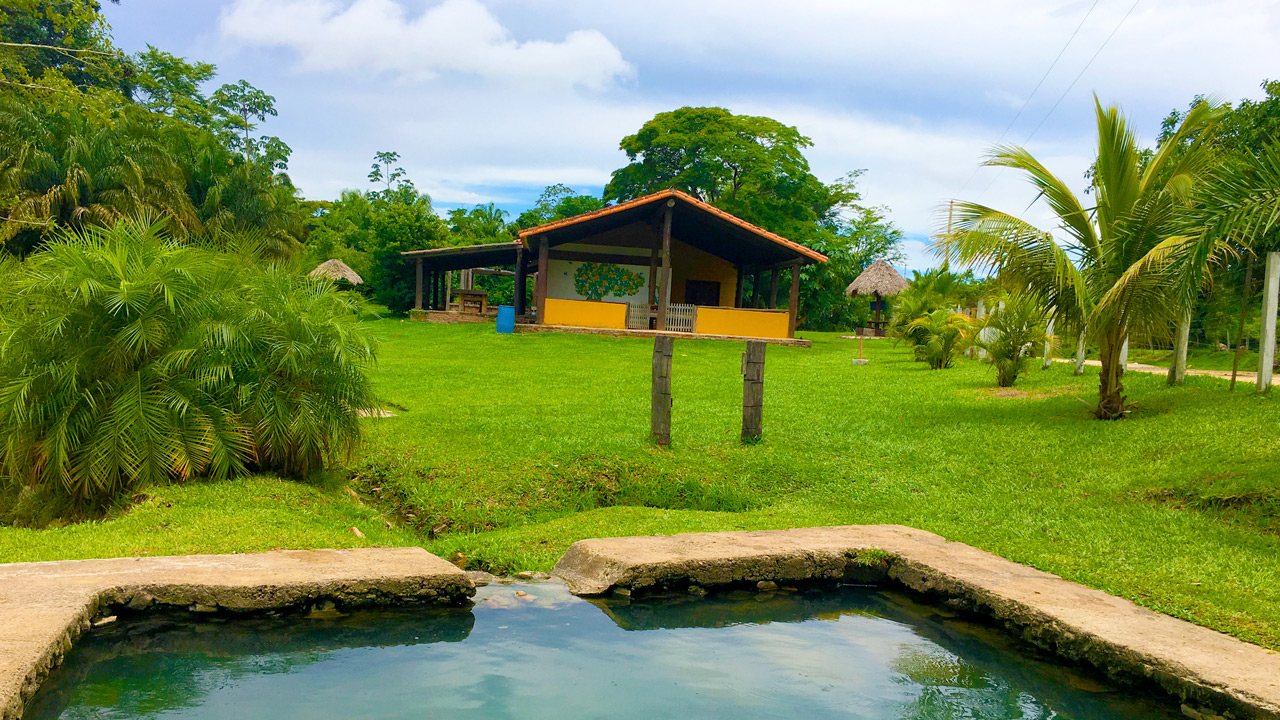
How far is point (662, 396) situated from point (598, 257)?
17.7 metres

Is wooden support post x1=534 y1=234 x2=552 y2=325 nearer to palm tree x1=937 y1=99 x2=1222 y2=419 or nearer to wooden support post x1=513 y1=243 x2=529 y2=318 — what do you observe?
wooden support post x1=513 y1=243 x2=529 y2=318

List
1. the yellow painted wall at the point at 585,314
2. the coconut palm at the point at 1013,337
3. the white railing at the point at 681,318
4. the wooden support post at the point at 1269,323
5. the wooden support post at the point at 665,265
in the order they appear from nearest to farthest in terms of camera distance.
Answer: the wooden support post at the point at 1269,323, the coconut palm at the point at 1013,337, the wooden support post at the point at 665,265, the yellow painted wall at the point at 585,314, the white railing at the point at 681,318

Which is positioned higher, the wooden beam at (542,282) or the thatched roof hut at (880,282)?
the thatched roof hut at (880,282)

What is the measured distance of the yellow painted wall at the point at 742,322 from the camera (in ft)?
81.3

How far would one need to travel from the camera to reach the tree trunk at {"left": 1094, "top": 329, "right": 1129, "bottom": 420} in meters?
9.88

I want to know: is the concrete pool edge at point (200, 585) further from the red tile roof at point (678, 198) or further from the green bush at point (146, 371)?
the red tile roof at point (678, 198)

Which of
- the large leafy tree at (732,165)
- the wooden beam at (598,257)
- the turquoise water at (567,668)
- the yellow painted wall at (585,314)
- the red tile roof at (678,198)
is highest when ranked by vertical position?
the large leafy tree at (732,165)

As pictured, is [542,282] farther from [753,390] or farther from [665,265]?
[753,390]

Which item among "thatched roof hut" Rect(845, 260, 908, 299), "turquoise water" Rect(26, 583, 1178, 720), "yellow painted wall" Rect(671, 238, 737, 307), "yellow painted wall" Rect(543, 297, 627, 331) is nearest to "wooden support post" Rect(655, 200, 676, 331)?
"yellow painted wall" Rect(543, 297, 627, 331)

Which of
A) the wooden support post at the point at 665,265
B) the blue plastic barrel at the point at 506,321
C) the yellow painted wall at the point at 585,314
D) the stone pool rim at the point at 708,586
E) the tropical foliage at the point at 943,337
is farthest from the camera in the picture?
the yellow painted wall at the point at 585,314

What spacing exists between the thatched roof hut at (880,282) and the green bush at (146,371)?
30.8 meters

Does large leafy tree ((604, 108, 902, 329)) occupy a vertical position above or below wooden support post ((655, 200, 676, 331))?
above

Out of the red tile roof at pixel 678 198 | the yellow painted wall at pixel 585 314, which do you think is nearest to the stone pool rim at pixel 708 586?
the red tile roof at pixel 678 198

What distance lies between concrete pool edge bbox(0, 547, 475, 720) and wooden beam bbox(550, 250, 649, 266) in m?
21.0
